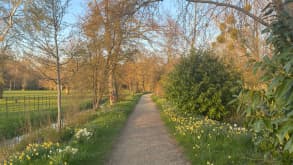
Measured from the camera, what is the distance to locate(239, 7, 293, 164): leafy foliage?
6.40ft

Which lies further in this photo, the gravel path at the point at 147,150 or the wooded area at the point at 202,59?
the gravel path at the point at 147,150

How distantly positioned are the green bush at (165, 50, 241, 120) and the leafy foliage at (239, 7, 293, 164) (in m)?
6.31

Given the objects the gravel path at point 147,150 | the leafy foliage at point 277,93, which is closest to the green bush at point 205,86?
the gravel path at point 147,150

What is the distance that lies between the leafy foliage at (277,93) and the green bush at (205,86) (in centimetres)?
631

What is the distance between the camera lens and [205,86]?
9469mm

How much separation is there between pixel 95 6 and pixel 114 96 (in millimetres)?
8646

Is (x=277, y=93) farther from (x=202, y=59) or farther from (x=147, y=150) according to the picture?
(x=202, y=59)

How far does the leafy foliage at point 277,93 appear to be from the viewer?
1950mm

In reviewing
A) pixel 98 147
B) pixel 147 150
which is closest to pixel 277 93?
pixel 147 150

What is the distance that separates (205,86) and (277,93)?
25.0ft

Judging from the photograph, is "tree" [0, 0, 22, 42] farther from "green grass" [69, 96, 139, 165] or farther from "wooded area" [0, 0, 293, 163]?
"green grass" [69, 96, 139, 165]

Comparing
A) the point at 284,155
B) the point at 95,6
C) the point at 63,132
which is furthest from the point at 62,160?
the point at 95,6

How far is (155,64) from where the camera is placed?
106 ft

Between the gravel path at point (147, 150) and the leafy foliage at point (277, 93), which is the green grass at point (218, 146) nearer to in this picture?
the gravel path at point (147, 150)
